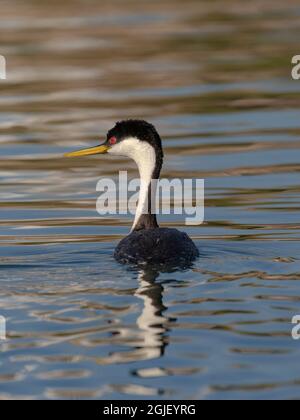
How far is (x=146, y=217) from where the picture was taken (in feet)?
42.2

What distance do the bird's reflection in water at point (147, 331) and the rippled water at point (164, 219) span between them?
0.02 metres

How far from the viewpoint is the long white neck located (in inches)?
509

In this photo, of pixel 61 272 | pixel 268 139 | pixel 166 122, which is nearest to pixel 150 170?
pixel 61 272

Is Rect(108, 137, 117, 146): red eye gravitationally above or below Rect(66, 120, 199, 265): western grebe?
above

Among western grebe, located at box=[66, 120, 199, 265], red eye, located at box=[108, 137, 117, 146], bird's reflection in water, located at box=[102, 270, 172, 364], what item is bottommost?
bird's reflection in water, located at box=[102, 270, 172, 364]

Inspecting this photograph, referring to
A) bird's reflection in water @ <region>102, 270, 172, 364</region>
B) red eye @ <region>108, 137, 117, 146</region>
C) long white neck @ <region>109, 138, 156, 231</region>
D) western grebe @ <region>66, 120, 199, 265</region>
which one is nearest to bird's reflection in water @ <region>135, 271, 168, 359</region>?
bird's reflection in water @ <region>102, 270, 172, 364</region>

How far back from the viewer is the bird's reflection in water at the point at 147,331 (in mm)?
9359

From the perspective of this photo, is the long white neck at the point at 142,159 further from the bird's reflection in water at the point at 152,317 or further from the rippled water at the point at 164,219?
the bird's reflection in water at the point at 152,317

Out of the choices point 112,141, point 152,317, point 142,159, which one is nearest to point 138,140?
point 142,159

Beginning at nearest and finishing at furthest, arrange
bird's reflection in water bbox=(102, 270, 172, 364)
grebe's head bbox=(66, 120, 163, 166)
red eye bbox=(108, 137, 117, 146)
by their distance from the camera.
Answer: bird's reflection in water bbox=(102, 270, 172, 364) < grebe's head bbox=(66, 120, 163, 166) < red eye bbox=(108, 137, 117, 146)

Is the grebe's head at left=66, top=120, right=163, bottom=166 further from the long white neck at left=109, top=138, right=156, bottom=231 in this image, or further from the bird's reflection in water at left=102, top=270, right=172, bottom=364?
the bird's reflection in water at left=102, top=270, right=172, bottom=364

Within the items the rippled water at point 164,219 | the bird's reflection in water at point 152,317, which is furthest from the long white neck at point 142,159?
the bird's reflection in water at point 152,317

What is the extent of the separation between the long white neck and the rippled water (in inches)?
28.0

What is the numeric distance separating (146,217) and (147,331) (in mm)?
3044
